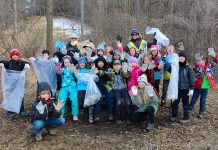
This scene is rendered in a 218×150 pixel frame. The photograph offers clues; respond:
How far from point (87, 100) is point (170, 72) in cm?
169

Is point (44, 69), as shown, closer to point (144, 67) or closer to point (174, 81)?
point (144, 67)

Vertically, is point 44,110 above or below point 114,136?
above

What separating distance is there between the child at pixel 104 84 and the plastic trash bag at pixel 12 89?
1.53 metres

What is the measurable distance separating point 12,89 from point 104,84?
1.83 m

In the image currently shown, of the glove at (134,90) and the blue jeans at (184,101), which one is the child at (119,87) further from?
the blue jeans at (184,101)

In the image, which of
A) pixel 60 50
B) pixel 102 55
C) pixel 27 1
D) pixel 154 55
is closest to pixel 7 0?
pixel 27 1

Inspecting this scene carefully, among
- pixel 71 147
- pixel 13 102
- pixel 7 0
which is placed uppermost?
pixel 7 0

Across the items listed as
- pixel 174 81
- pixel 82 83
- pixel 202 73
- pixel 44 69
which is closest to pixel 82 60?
pixel 82 83

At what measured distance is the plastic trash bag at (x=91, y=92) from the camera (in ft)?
18.0

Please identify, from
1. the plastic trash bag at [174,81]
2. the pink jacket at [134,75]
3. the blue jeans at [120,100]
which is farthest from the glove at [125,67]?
the plastic trash bag at [174,81]

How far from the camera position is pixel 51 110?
470 centimetres

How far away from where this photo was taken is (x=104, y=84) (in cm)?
571

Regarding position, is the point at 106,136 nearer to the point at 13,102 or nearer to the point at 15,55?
the point at 13,102

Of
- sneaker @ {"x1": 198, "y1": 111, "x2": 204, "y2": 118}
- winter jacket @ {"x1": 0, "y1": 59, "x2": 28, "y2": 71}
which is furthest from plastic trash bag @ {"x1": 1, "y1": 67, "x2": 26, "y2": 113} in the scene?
sneaker @ {"x1": 198, "y1": 111, "x2": 204, "y2": 118}
